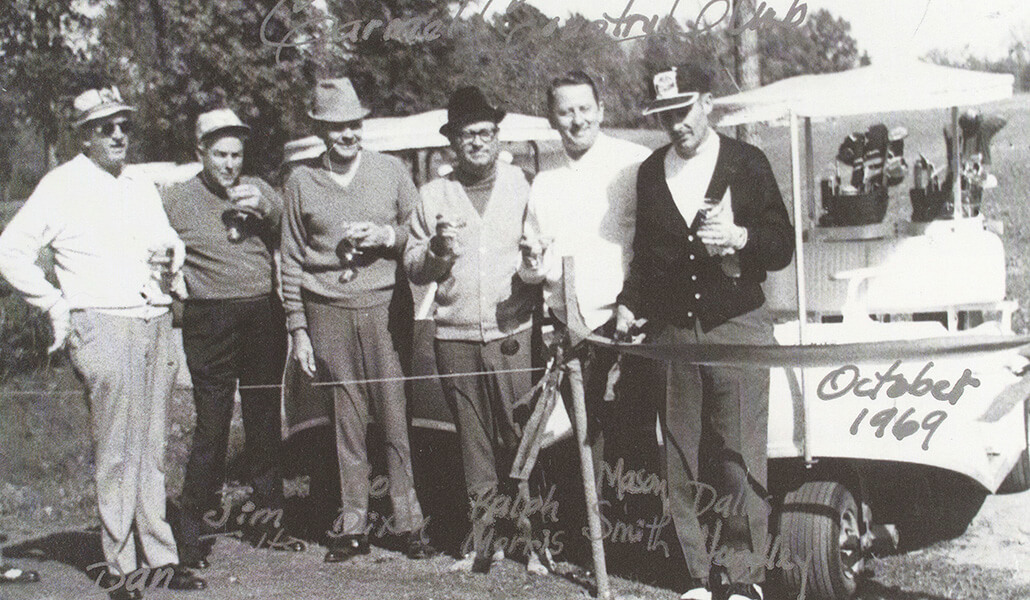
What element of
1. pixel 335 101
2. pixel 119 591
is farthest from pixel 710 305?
pixel 119 591

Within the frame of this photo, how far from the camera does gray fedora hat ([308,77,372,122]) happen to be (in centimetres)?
464

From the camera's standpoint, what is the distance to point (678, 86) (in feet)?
13.8

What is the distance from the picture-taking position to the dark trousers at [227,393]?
4.89m

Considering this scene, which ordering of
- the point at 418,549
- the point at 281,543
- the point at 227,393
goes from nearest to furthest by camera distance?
1. the point at 418,549
2. the point at 227,393
3. the point at 281,543

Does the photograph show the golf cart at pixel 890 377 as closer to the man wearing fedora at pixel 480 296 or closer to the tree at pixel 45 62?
the man wearing fedora at pixel 480 296

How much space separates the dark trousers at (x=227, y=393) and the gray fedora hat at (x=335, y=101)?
0.90 metres

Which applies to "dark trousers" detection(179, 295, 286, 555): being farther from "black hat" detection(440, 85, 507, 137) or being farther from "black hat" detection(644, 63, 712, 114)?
"black hat" detection(644, 63, 712, 114)

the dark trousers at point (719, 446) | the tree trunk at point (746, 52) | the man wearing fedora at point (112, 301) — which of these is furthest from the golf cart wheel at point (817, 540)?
the man wearing fedora at point (112, 301)

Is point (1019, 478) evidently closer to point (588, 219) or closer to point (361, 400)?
point (588, 219)

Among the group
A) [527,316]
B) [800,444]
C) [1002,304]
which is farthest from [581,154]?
[1002,304]

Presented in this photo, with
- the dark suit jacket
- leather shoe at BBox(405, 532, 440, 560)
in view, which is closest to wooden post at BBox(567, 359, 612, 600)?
the dark suit jacket

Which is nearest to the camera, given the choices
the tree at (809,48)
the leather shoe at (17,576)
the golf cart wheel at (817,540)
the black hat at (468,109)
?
the golf cart wheel at (817,540)

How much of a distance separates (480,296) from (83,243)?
160cm

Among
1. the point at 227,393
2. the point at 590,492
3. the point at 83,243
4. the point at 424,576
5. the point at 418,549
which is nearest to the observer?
the point at 590,492
